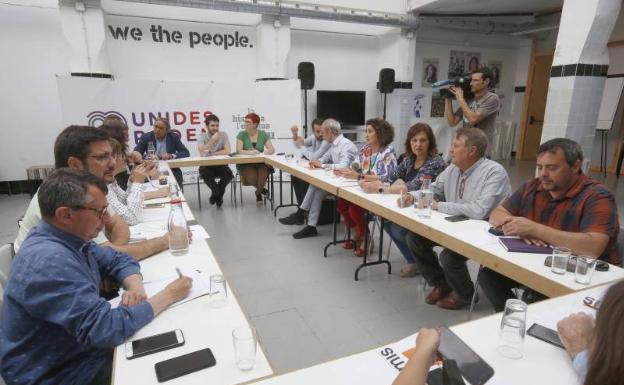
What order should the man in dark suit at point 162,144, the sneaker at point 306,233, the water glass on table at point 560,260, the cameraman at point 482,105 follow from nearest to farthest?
1. the water glass on table at point 560,260
2. the cameraman at point 482,105
3. the sneaker at point 306,233
4. the man in dark suit at point 162,144

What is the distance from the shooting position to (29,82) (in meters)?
5.39

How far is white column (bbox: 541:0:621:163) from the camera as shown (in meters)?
4.12

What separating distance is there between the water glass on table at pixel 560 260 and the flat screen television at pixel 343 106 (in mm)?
6046

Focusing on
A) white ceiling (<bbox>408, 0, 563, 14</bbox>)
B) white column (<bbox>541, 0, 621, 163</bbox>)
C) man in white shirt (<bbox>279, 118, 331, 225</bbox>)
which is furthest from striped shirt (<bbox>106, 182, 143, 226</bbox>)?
white ceiling (<bbox>408, 0, 563, 14</bbox>)

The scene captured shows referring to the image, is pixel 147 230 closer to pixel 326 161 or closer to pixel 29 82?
pixel 326 161

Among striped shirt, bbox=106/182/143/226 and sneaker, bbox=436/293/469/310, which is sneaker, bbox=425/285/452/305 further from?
striped shirt, bbox=106/182/143/226

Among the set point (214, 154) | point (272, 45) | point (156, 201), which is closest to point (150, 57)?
point (272, 45)

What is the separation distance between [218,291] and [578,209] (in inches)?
67.2

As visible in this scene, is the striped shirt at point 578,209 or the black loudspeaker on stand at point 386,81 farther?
the black loudspeaker on stand at point 386,81

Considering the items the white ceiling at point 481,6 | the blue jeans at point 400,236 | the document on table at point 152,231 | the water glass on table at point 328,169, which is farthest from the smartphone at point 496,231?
the white ceiling at point 481,6

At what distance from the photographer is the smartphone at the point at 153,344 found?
1.03 meters

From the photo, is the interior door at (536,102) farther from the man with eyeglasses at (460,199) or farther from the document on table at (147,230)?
the document on table at (147,230)

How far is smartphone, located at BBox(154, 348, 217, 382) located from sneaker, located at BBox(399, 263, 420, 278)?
7.46 ft

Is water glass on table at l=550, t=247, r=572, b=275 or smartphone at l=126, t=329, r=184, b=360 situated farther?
water glass on table at l=550, t=247, r=572, b=275
